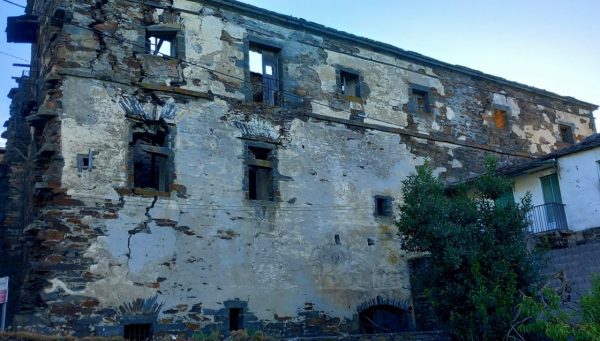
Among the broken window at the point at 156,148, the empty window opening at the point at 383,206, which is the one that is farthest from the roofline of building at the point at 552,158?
the broken window at the point at 156,148

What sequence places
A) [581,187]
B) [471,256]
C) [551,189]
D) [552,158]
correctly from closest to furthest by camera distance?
1. [471,256]
2. [581,187]
3. [552,158]
4. [551,189]

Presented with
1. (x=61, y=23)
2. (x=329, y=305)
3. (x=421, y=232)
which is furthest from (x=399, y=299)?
(x=61, y=23)

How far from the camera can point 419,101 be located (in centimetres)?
2066

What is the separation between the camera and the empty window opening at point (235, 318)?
15.0 metres

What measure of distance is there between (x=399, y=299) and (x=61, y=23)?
11060 mm

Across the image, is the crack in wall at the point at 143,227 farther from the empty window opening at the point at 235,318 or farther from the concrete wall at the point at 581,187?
the concrete wall at the point at 581,187

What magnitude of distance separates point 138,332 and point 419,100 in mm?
11396

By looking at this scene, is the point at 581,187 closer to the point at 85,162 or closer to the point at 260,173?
the point at 260,173

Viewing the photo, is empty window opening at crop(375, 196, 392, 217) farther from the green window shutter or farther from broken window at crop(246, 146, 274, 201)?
the green window shutter

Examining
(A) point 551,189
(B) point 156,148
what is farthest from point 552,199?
(B) point 156,148

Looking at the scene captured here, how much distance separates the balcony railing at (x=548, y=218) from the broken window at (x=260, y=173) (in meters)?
7.02

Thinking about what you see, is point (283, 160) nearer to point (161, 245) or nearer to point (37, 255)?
point (161, 245)

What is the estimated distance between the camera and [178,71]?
1593 cm

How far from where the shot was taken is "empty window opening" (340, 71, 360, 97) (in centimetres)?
1905
